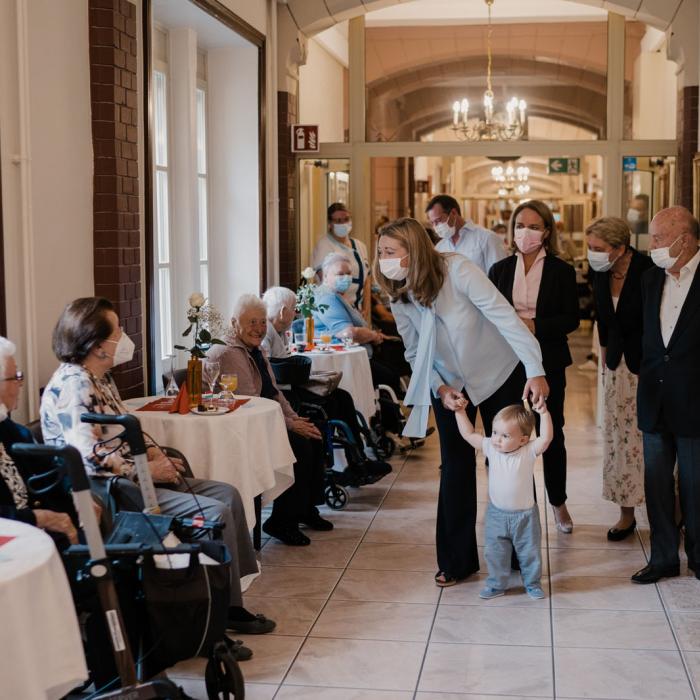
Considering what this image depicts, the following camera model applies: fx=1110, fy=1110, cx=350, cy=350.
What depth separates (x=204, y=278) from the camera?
890 centimetres

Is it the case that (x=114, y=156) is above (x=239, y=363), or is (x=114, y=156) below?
above

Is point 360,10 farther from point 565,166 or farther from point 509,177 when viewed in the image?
point 509,177

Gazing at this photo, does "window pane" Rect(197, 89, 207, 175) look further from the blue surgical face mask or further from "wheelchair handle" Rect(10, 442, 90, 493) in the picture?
"wheelchair handle" Rect(10, 442, 90, 493)

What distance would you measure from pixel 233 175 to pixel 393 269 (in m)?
4.61

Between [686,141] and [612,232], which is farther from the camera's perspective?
[686,141]

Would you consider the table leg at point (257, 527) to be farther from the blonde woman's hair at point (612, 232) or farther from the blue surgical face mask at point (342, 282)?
the blue surgical face mask at point (342, 282)

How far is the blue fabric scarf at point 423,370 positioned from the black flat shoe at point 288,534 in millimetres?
1154

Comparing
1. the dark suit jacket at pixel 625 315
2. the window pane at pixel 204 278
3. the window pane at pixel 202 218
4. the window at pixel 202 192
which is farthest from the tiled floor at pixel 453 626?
the window pane at pixel 202 218

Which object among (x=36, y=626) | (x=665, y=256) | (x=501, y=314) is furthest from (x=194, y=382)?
(x=36, y=626)

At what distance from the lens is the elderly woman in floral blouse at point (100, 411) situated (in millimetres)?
4070

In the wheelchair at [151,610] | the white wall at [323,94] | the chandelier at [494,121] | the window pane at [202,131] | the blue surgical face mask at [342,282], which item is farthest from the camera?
the chandelier at [494,121]

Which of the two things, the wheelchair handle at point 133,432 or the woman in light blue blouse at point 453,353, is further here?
the woman in light blue blouse at point 453,353

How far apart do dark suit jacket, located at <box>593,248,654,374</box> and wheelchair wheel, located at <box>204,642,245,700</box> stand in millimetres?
2844

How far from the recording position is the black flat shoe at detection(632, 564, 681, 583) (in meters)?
5.02
